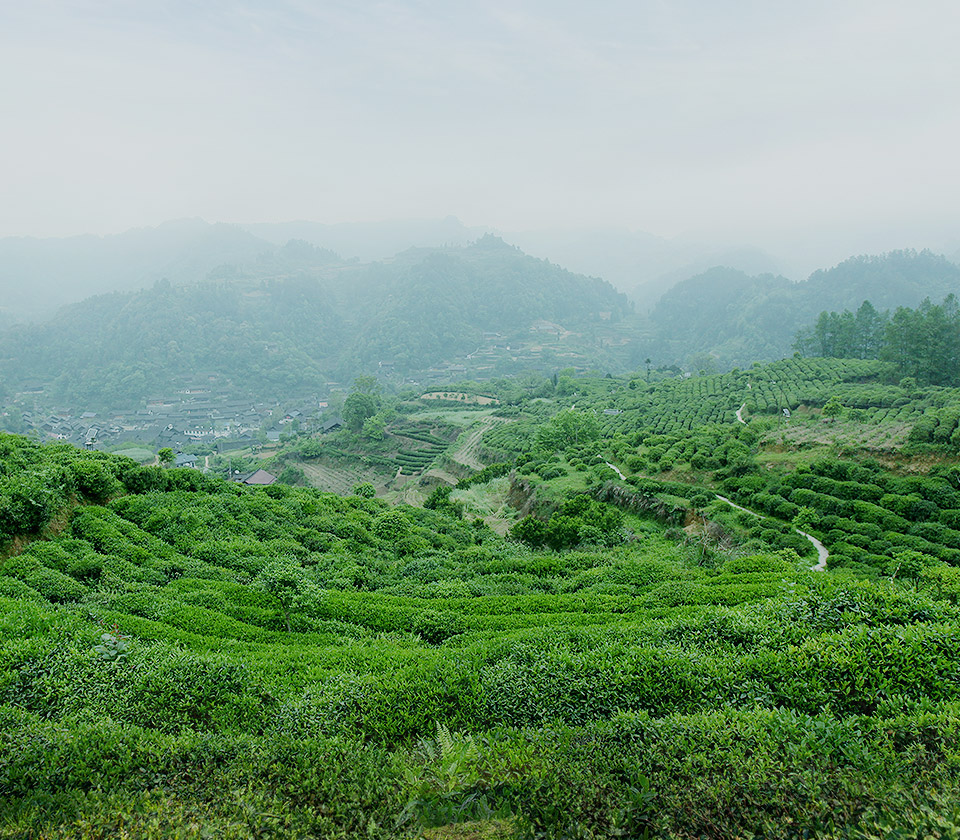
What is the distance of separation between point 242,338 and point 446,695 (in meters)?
171

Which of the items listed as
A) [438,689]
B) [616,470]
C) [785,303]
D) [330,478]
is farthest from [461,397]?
[785,303]

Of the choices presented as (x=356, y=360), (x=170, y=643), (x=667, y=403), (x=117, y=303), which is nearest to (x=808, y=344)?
(x=667, y=403)

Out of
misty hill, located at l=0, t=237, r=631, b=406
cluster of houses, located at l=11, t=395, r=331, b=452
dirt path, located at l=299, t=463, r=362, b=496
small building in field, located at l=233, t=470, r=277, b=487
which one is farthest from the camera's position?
misty hill, located at l=0, t=237, r=631, b=406

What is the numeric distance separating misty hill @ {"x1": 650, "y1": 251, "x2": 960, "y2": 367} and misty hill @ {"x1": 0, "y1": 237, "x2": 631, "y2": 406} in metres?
27.8

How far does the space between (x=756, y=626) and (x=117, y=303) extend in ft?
678

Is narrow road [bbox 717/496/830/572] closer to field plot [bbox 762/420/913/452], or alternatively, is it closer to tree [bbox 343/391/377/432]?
field plot [bbox 762/420/913/452]

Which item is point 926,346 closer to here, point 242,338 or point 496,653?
point 496,653

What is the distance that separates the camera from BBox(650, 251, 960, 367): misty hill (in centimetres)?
13276

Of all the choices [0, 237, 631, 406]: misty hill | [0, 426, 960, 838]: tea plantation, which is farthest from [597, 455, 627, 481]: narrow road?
[0, 237, 631, 406]: misty hill

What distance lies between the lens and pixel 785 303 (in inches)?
5984

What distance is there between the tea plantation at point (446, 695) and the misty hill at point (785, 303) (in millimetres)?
130848

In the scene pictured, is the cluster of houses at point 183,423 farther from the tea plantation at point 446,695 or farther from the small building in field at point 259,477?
the tea plantation at point 446,695

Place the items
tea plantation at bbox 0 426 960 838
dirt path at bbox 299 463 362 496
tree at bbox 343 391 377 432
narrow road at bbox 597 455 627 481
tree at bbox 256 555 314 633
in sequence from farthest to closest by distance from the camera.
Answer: tree at bbox 343 391 377 432
dirt path at bbox 299 463 362 496
narrow road at bbox 597 455 627 481
tree at bbox 256 555 314 633
tea plantation at bbox 0 426 960 838

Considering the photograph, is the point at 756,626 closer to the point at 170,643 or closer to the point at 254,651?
the point at 254,651
